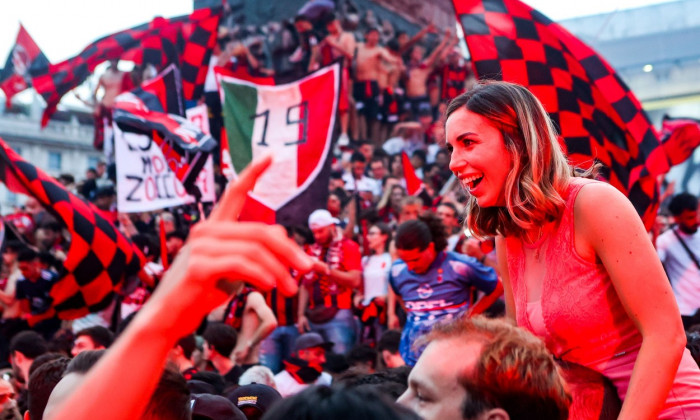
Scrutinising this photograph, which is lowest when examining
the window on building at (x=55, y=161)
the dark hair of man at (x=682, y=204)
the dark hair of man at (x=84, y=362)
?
the window on building at (x=55, y=161)

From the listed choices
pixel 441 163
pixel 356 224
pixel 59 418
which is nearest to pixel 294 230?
pixel 356 224

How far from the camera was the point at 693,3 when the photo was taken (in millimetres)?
33250

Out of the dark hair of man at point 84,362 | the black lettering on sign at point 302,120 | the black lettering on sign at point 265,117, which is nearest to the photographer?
the dark hair of man at point 84,362

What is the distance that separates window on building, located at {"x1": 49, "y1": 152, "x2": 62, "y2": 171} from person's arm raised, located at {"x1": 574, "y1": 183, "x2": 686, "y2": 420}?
→ 175 feet

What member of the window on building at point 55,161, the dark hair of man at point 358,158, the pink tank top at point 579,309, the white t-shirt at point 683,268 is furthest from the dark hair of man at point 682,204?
the window on building at point 55,161

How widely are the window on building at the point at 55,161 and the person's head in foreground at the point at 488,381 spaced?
53364 mm

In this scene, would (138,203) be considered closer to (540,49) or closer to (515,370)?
(540,49)

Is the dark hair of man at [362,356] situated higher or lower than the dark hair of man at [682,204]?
lower

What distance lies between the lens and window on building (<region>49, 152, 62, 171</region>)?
171 ft

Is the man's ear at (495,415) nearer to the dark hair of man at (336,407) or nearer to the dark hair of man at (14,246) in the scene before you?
the dark hair of man at (336,407)

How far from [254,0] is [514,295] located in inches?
783

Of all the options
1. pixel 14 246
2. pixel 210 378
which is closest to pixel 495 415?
pixel 210 378

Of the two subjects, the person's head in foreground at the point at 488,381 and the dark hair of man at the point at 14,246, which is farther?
the dark hair of man at the point at 14,246

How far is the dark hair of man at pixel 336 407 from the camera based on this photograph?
1257 mm
